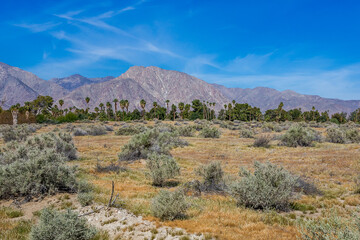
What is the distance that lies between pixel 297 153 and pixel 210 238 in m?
18.7

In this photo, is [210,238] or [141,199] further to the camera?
[141,199]

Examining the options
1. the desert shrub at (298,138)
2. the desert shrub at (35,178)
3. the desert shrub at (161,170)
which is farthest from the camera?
the desert shrub at (298,138)

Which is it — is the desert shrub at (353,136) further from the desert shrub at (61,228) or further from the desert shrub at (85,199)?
the desert shrub at (61,228)

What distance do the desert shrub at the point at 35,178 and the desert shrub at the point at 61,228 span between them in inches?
161

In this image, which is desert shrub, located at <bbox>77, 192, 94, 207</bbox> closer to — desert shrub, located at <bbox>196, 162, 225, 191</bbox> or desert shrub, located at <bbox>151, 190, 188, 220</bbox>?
desert shrub, located at <bbox>151, 190, 188, 220</bbox>

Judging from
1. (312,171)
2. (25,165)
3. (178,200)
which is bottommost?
(312,171)

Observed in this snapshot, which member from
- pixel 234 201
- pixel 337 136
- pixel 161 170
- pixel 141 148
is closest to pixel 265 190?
pixel 234 201

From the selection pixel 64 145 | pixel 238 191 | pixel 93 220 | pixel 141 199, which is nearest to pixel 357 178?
pixel 238 191

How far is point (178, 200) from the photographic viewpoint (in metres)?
7.81

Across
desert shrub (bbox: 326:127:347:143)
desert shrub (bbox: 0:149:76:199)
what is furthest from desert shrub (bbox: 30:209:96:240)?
desert shrub (bbox: 326:127:347:143)

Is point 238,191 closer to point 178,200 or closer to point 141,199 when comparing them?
point 178,200

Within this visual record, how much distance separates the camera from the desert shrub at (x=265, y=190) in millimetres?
9078

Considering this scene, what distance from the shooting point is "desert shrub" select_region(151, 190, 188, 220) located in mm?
7527

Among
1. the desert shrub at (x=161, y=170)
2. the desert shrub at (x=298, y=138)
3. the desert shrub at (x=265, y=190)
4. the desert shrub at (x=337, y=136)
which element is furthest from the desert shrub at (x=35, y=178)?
the desert shrub at (x=337, y=136)
